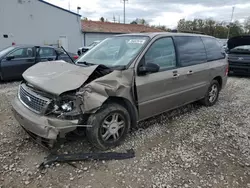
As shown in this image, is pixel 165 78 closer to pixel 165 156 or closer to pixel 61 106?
pixel 165 156

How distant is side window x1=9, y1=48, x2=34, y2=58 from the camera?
7571 mm

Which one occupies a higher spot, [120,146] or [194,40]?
[194,40]

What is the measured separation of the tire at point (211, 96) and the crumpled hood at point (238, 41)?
19.4 feet

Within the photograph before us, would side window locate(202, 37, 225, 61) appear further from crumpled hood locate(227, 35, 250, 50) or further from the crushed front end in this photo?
crumpled hood locate(227, 35, 250, 50)

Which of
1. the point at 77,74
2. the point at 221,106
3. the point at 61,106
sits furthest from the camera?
the point at 221,106

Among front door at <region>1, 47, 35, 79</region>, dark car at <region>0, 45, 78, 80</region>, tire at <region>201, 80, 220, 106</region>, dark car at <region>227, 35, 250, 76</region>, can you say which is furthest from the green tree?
tire at <region>201, 80, 220, 106</region>

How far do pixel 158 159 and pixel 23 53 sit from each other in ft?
22.5

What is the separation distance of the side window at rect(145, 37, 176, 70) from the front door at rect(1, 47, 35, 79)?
19.3ft

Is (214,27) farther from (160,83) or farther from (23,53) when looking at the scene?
(160,83)

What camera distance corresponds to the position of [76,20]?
1936cm

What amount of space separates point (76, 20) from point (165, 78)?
17887mm

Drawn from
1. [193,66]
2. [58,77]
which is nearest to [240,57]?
[193,66]

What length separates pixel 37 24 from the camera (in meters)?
16.9

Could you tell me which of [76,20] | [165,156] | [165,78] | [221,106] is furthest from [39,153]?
[76,20]
